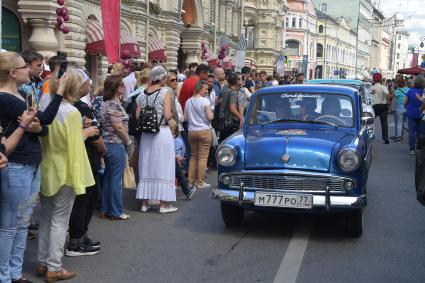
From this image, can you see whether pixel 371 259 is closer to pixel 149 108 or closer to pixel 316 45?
pixel 149 108

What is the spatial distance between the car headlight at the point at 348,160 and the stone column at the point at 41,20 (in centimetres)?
1558

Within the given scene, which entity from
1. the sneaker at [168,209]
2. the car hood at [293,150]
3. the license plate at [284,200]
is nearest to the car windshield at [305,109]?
the car hood at [293,150]

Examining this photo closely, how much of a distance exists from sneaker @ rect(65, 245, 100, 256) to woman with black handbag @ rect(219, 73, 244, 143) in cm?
501

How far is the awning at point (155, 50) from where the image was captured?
30.0 m

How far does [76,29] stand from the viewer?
21.5 m

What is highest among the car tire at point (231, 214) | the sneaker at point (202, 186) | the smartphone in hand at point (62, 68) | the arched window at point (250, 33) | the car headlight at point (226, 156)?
the arched window at point (250, 33)

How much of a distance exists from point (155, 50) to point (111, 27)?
20113mm

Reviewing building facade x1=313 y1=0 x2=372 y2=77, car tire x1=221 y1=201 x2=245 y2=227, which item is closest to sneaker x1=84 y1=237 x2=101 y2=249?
car tire x1=221 y1=201 x2=245 y2=227

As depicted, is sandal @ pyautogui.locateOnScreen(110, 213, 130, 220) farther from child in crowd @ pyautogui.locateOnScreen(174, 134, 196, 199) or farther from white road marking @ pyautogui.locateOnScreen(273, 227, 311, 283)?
white road marking @ pyautogui.locateOnScreen(273, 227, 311, 283)

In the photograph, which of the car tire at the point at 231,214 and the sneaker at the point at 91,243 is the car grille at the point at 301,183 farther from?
the sneaker at the point at 91,243

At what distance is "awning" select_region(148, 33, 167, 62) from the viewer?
30.0 metres

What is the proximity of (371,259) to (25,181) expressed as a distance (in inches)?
133

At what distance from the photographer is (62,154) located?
15.9ft

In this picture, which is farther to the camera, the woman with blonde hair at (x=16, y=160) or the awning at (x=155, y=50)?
the awning at (x=155, y=50)
